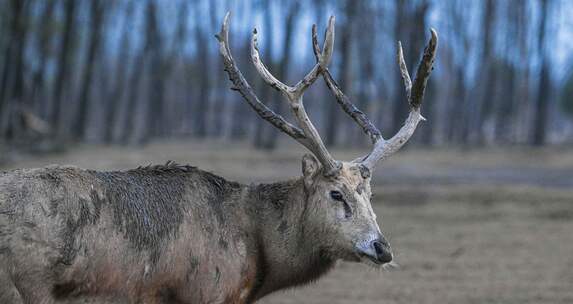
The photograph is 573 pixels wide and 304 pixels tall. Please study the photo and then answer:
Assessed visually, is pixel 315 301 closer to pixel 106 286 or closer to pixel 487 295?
pixel 487 295

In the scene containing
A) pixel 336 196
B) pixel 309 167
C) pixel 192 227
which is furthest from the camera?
pixel 309 167

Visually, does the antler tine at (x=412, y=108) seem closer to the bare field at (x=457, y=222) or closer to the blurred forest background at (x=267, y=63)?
the bare field at (x=457, y=222)

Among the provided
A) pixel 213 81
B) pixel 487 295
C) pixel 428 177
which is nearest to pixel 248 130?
pixel 213 81

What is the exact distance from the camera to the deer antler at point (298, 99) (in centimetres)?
758

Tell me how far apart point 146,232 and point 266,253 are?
3.91 ft

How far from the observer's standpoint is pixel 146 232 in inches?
264

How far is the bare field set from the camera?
12078mm

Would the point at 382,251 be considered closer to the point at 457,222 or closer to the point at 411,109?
the point at 411,109

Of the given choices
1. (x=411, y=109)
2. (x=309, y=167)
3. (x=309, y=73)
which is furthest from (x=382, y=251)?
(x=411, y=109)

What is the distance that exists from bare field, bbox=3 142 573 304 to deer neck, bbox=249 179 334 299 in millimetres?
3715

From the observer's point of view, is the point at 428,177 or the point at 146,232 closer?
the point at 146,232

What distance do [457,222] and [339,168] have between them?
39.1ft

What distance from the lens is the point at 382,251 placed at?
22.4 ft

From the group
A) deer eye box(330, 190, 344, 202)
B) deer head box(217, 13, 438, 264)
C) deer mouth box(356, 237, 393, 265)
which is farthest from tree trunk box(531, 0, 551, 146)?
deer mouth box(356, 237, 393, 265)
